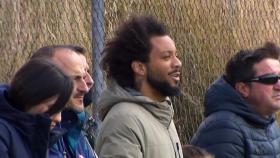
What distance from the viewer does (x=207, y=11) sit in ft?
26.3

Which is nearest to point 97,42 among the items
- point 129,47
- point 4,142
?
point 129,47

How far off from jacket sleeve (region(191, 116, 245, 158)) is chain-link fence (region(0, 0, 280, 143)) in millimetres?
1536

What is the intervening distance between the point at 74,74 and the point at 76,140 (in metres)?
0.34

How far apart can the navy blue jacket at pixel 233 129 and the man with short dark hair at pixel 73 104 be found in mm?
893

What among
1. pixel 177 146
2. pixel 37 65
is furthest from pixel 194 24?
pixel 37 65

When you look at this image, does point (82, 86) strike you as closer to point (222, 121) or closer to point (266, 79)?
point (222, 121)

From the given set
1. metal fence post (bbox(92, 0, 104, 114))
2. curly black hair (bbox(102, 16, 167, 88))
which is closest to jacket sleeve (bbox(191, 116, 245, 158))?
curly black hair (bbox(102, 16, 167, 88))

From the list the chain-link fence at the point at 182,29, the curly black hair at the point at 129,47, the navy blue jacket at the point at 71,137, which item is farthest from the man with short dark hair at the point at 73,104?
the chain-link fence at the point at 182,29

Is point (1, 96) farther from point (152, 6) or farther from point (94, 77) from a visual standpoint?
point (152, 6)

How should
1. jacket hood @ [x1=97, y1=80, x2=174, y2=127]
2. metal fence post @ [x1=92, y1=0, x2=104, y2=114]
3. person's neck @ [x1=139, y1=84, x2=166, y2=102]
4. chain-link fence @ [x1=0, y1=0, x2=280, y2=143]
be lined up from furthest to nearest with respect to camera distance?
chain-link fence @ [x1=0, y1=0, x2=280, y2=143] → metal fence post @ [x1=92, y1=0, x2=104, y2=114] → person's neck @ [x1=139, y1=84, x2=166, y2=102] → jacket hood @ [x1=97, y1=80, x2=174, y2=127]

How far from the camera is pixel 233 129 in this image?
17.3ft

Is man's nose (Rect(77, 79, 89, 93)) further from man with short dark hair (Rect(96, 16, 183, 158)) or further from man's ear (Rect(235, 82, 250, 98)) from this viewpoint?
man's ear (Rect(235, 82, 250, 98))

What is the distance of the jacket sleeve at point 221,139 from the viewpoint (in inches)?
204

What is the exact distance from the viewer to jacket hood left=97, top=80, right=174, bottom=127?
4.67 m
